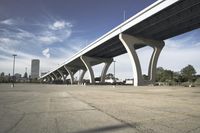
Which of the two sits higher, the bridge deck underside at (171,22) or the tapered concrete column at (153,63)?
the bridge deck underside at (171,22)

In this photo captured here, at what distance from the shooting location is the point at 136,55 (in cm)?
5181

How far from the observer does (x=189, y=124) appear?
6398mm

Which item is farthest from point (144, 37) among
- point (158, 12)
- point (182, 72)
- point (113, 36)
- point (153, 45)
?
point (182, 72)

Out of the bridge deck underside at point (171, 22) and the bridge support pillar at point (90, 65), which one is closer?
the bridge deck underside at point (171, 22)

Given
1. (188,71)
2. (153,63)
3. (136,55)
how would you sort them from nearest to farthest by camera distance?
(136,55)
(153,63)
(188,71)

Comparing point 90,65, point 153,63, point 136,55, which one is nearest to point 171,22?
point 136,55

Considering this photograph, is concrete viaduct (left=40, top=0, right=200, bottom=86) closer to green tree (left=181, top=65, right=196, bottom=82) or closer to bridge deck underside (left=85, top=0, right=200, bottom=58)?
bridge deck underside (left=85, top=0, right=200, bottom=58)

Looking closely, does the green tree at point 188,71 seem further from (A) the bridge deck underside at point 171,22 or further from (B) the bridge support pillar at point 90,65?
(A) the bridge deck underside at point 171,22

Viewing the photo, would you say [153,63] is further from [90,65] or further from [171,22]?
[90,65]

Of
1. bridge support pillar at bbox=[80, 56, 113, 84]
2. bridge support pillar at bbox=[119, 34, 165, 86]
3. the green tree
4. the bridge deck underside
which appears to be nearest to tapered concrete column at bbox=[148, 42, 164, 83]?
bridge support pillar at bbox=[119, 34, 165, 86]

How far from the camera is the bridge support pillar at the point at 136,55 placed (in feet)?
166

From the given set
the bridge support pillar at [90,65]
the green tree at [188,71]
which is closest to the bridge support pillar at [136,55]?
the bridge support pillar at [90,65]

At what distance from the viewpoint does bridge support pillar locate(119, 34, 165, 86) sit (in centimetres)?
5062

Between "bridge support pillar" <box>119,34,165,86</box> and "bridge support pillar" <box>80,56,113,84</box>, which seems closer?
"bridge support pillar" <box>119,34,165,86</box>
